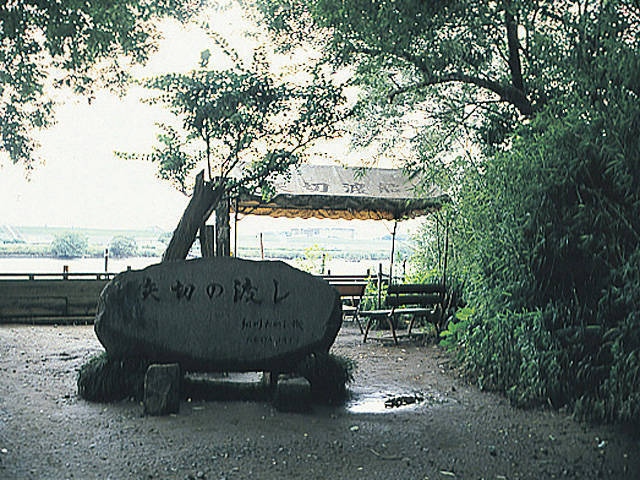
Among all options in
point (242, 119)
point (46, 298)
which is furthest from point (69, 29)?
point (46, 298)

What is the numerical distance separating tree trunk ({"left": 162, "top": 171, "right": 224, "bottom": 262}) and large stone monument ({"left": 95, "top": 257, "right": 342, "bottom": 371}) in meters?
1.29

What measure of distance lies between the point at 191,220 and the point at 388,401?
2.85m

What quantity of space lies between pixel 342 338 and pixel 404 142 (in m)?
3.01

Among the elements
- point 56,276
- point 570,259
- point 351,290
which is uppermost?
point 570,259

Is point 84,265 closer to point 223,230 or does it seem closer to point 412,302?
point 223,230

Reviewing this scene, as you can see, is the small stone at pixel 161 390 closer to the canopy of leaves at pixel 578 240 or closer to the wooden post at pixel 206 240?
the wooden post at pixel 206 240

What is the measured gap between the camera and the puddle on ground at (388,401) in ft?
17.9

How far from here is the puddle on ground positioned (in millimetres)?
5465

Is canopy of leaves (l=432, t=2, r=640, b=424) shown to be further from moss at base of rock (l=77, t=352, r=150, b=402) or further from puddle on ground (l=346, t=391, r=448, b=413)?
moss at base of rock (l=77, t=352, r=150, b=402)

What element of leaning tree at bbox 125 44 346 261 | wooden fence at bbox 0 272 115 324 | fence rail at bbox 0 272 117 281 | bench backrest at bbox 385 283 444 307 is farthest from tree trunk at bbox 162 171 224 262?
fence rail at bbox 0 272 117 281

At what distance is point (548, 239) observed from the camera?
16.5ft

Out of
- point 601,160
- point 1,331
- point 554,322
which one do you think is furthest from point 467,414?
point 1,331

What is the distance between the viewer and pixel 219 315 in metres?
5.59

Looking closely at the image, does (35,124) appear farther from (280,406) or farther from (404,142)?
(280,406)
